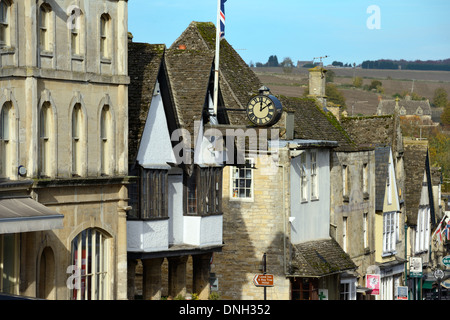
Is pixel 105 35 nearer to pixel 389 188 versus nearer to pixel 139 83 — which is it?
pixel 139 83

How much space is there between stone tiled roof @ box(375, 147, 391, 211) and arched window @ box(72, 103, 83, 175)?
27.8 meters

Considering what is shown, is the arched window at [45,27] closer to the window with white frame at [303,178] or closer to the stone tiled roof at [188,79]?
the stone tiled roof at [188,79]

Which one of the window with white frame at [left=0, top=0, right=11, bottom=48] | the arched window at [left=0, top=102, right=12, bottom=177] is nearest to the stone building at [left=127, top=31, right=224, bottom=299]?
the arched window at [left=0, top=102, right=12, bottom=177]

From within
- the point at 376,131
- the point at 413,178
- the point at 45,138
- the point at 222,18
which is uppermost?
the point at 222,18

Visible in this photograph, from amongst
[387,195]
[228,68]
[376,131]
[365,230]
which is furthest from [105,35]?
[376,131]

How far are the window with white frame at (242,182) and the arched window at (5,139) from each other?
1710 cm

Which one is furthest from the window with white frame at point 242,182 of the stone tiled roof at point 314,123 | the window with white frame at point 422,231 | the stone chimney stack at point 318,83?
the window with white frame at point 422,231

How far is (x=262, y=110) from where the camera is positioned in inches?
1464

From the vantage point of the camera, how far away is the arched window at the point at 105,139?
30953 mm

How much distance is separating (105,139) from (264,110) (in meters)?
7.92

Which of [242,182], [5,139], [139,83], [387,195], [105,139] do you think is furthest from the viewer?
[387,195]

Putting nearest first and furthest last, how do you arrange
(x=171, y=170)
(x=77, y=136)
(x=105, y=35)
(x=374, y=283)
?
A: 1. (x=77, y=136)
2. (x=105, y=35)
3. (x=171, y=170)
4. (x=374, y=283)

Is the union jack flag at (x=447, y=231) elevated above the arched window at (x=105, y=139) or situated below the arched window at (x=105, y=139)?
below
